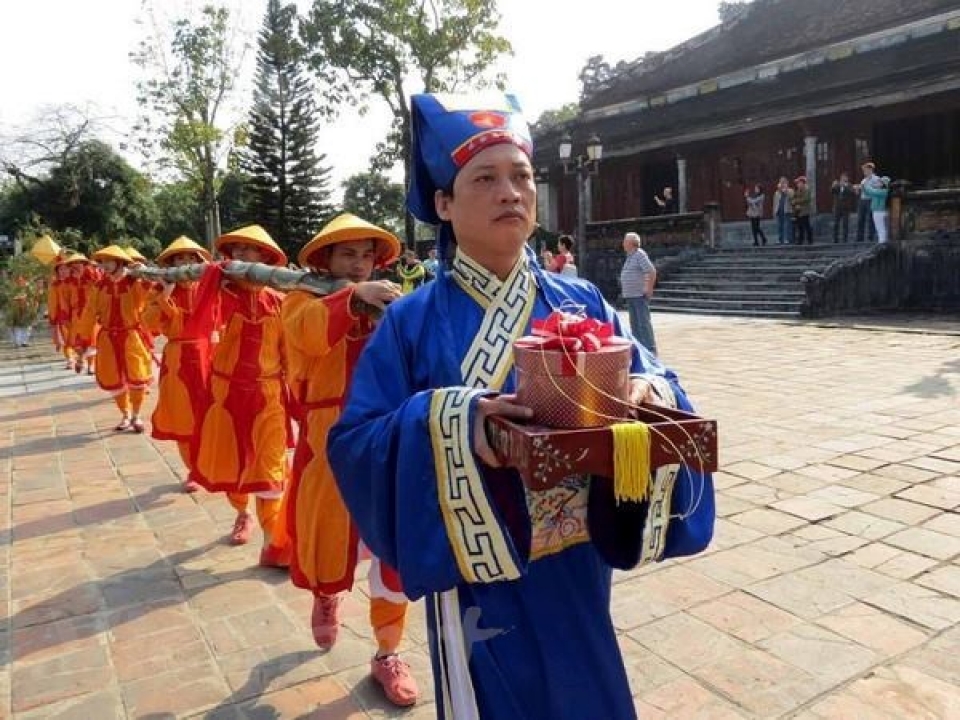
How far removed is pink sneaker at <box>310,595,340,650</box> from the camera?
3236 millimetres

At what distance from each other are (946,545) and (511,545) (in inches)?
135

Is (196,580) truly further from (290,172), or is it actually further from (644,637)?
(290,172)

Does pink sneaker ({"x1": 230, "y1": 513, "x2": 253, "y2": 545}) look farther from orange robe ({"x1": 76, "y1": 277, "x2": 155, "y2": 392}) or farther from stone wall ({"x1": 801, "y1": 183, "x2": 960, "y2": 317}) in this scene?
stone wall ({"x1": 801, "y1": 183, "x2": 960, "y2": 317})

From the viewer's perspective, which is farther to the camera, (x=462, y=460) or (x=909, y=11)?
(x=909, y=11)

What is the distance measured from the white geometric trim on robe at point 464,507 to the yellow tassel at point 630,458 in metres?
0.31

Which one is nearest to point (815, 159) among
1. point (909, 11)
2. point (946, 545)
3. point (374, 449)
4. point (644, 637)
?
point (909, 11)

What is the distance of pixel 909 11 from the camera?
22344 mm

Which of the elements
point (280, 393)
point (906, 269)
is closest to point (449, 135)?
point (280, 393)

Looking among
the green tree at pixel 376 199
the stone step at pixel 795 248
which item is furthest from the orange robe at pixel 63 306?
the green tree at pixel 376 199

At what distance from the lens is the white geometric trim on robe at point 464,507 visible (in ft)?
5.12

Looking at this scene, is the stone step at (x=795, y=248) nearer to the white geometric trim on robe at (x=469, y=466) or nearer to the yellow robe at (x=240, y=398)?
the yellow robe at (x=240, y=398)

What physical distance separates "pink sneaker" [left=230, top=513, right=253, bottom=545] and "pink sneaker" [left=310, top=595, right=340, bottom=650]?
1.65 meters

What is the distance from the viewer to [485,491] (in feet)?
5.16

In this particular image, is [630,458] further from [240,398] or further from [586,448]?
[240,398]
